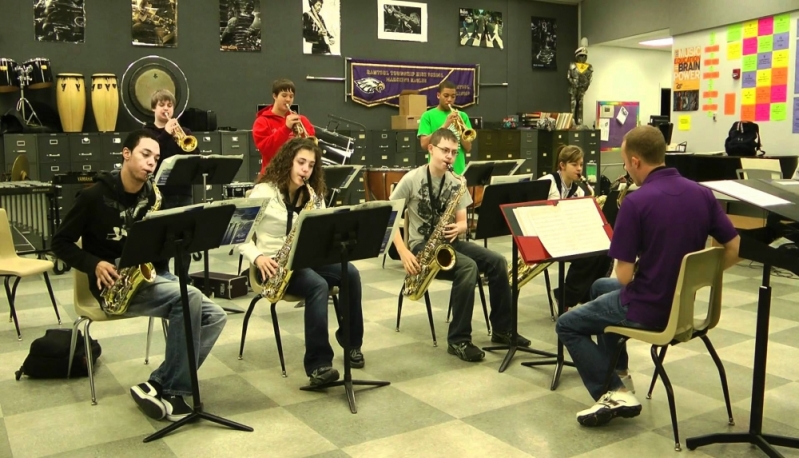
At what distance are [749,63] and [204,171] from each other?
8.41 meters

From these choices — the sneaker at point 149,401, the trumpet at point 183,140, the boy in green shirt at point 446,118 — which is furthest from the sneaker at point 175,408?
the boy in green shirt at point 446,118

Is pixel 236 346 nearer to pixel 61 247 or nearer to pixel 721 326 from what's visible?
pixel 61 247

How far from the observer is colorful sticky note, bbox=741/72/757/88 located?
1052 cm

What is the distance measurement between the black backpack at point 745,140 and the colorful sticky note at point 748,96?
1269mm

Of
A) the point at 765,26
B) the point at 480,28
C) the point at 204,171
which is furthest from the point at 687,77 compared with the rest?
the point at 204,171

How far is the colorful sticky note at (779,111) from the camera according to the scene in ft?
33.2

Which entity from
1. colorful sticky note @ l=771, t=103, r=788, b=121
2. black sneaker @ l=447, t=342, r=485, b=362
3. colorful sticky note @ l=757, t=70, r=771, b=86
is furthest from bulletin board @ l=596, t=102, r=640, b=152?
black sneaker @ l=447, t=342, r=485, b=362

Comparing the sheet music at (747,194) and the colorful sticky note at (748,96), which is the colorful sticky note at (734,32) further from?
the sheet music at (747,194)

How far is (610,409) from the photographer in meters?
3.40

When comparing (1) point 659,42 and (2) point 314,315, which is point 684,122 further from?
(2) point 314,315

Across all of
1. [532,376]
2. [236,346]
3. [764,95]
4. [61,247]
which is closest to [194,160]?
[236,346]

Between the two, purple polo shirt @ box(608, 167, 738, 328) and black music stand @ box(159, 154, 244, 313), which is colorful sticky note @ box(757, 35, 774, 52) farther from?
purple polo shirt @ box(608, 167, 738, 328)

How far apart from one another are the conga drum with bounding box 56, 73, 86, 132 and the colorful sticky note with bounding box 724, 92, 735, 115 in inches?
362

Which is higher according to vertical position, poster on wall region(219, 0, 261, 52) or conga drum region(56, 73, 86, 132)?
poster on wall region(219, 0, 261, 52)
